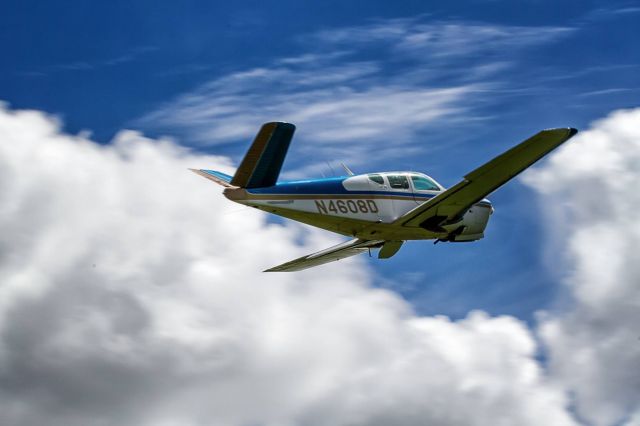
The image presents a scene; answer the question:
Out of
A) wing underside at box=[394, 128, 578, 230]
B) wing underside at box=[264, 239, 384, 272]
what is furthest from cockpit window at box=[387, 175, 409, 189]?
wing underside at box=[264, 239, 384, 272]

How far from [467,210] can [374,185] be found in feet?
11.0

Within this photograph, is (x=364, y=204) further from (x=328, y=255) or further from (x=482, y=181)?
(x=328, y=255)

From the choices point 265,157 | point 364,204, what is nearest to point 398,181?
point 364,204

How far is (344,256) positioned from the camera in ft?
130

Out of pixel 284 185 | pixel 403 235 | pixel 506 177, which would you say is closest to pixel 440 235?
pixel 403 235

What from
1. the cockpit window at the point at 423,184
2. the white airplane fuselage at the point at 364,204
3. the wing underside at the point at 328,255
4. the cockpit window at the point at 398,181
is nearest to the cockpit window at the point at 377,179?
the white airplane fuselage at the point at 364,204

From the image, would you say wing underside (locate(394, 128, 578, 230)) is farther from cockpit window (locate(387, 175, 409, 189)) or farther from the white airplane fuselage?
cockpit window (locate(387, 175, 409, 189))

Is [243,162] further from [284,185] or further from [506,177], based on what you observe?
[506,177]

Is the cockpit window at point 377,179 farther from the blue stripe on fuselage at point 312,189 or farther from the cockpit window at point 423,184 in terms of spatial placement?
the cockpit window at point 423,184

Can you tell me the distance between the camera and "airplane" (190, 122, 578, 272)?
31.9 metres

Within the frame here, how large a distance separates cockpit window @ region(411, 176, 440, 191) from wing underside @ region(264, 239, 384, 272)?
356 centimetres

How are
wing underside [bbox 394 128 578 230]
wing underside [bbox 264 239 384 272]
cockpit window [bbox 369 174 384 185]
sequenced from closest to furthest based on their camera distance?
wing underside [bbox 394 128 578 230], cockpit window [bbox 369 174 384 185], wing underside [bbox 264 239 384 272]

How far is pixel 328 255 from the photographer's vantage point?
129 ft

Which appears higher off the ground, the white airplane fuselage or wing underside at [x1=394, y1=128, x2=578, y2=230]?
the white airplane fuselage
